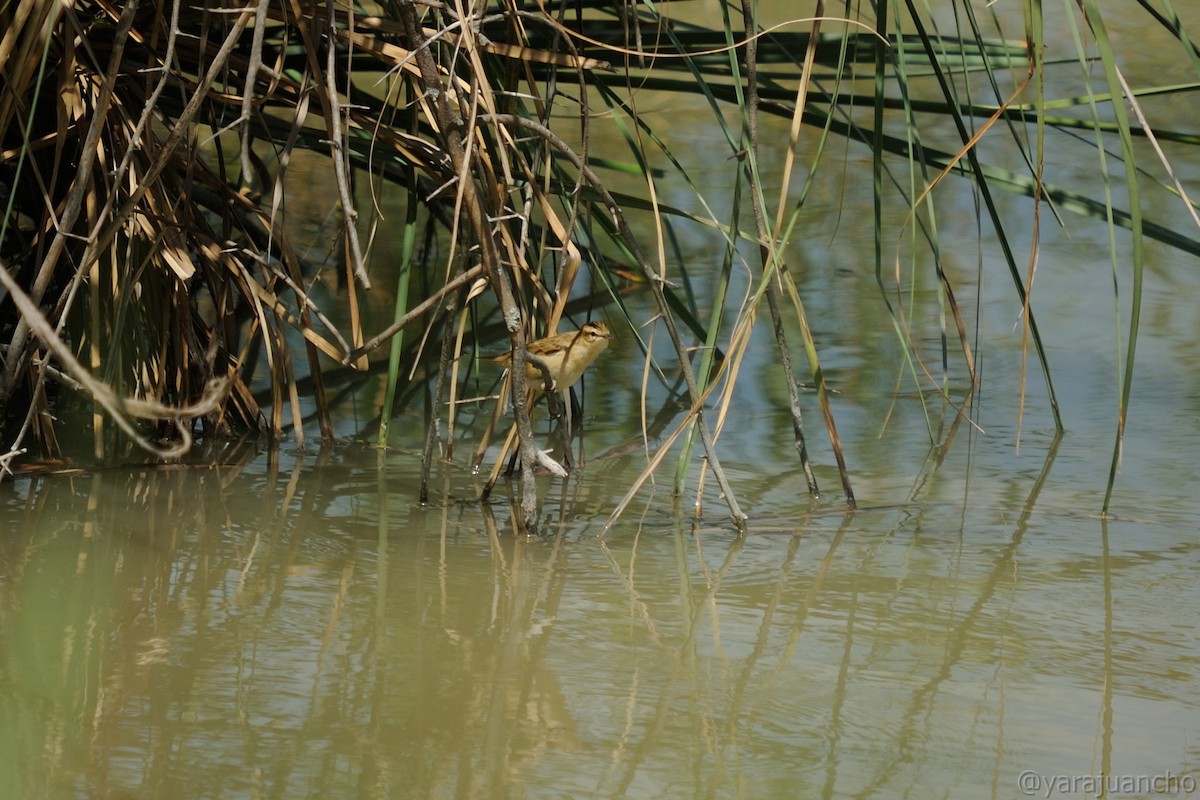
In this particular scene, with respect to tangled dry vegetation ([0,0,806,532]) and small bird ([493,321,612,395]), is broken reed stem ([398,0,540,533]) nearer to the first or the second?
tangled dry vegetation ([0,0,806,532])

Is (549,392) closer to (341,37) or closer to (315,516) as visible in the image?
(315,516)

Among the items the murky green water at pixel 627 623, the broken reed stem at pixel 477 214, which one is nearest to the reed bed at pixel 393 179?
the broken reed stem at pixel 477 214

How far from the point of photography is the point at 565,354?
336 centimetres

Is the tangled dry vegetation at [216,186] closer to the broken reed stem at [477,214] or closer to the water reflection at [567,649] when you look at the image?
the broken reed stem at [477,214]

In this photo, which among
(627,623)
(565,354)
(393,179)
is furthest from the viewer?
(393,179)

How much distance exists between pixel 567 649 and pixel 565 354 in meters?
1.12

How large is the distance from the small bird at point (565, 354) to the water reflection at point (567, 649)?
1.28ft

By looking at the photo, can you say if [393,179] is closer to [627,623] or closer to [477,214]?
[477,214]

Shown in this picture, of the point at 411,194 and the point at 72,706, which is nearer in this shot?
the point at 72,706

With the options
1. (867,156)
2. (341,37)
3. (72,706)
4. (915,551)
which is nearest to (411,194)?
(341,37)

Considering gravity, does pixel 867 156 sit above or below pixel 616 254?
above

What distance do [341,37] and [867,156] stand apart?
11.9 feet

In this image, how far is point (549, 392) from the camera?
343 cm

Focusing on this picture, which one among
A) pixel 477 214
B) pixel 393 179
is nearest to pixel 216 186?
pixel 393 179
